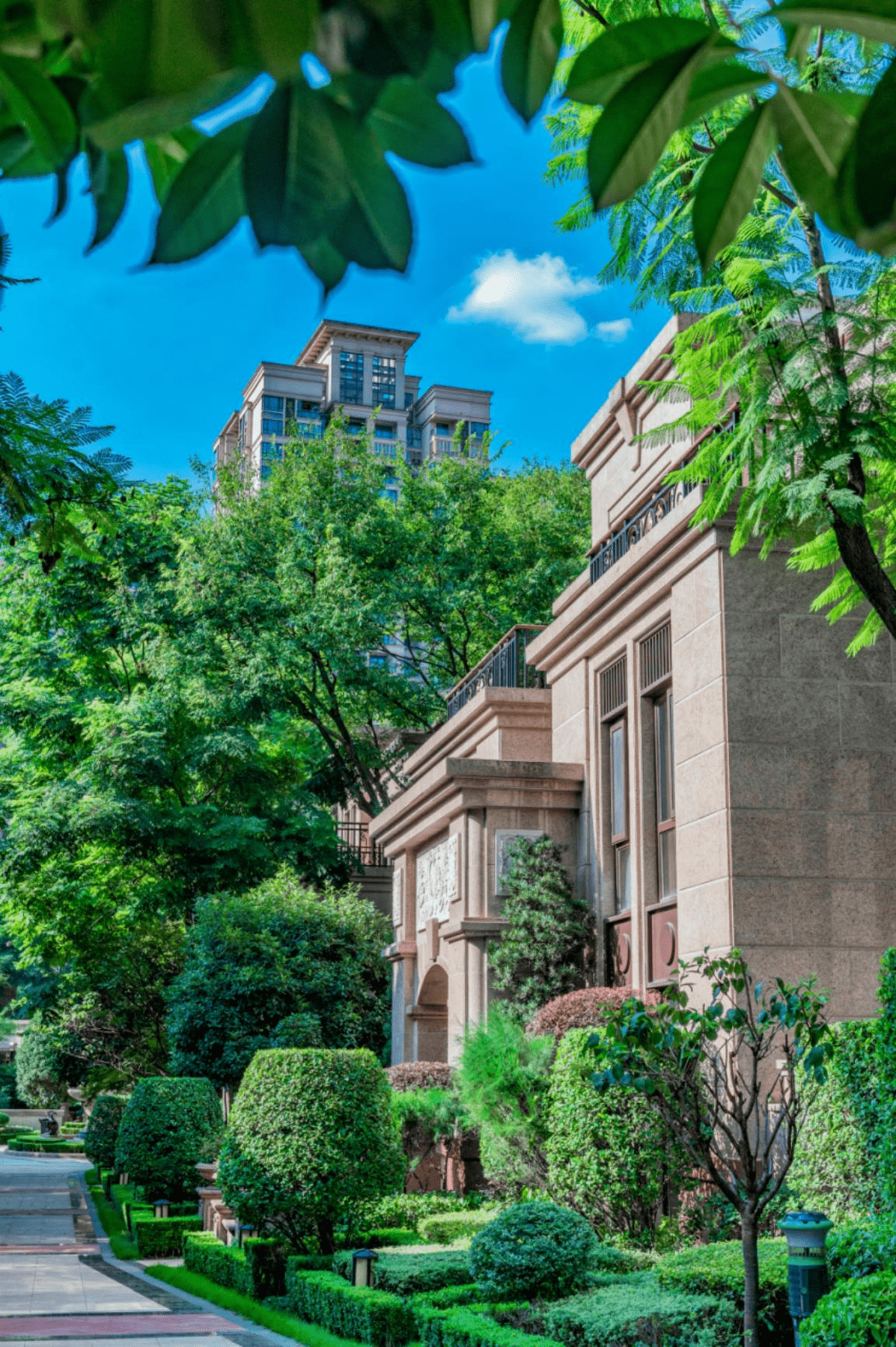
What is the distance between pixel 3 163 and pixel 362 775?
28.9 meters

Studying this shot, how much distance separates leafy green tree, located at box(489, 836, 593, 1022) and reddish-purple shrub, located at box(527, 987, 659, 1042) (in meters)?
1.70

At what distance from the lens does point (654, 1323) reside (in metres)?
7.97

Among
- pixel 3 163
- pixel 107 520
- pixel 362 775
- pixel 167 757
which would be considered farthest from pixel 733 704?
pixel 362 775

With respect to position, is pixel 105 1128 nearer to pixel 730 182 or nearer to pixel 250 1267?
pixel 250 1267

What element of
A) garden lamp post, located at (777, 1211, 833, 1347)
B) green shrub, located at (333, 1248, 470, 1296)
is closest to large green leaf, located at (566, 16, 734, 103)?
garden lamp post, located at (777, 1211, 833, 1347)

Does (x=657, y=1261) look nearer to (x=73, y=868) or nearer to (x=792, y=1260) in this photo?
(x=792, y=1260)

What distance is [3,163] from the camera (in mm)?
1121

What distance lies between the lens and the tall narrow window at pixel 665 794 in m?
15.2

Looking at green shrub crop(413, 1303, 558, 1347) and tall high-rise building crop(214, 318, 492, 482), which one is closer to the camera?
green shrub crop(413, 1303, 558, 1347)

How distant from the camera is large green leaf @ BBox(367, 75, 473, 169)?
3.21 ft

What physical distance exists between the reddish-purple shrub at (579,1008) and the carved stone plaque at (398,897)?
790cm

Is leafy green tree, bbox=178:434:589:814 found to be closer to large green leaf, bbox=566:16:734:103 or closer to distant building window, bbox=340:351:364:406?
large green leaf, bbox=566:16:734:103

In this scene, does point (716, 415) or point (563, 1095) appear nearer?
point (716, 415)

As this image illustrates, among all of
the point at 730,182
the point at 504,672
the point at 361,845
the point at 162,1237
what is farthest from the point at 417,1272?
the point at 361,845
